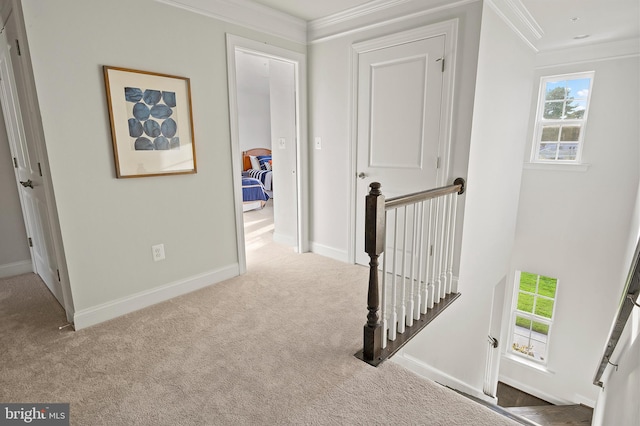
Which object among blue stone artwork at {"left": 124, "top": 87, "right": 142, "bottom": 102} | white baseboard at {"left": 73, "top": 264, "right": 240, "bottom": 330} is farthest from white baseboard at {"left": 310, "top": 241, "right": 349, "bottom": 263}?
blue stone artwork at {"left": 124, "top": 87, "right": 142, "bottom": 102}

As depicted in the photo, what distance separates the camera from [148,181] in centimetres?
236

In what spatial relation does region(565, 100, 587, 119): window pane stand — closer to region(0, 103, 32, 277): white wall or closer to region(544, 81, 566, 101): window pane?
region(544, 81, 566, 101): window pane

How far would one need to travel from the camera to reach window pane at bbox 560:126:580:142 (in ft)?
14.2

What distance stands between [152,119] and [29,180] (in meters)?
1.10

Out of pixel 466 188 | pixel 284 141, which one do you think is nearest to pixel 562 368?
pixel 466 188

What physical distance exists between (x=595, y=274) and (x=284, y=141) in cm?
446

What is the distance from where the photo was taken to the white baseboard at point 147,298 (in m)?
2.16

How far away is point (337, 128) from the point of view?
10.6ft

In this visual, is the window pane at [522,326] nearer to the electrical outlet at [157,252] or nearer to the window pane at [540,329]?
the window pane at [540,329]

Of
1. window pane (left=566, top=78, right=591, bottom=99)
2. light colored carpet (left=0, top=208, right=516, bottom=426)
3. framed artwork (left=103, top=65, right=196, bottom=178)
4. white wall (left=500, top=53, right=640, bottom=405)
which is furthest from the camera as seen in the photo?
window pane (left=566, top=78, right=591, bottom=99)

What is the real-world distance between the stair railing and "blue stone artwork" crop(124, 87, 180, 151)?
1.58 m

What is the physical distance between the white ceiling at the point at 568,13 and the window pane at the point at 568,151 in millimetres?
1291

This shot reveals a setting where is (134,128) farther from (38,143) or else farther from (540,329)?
(540,329)

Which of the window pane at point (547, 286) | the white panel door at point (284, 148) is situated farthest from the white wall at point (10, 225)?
the window pane at point (547, 286)
